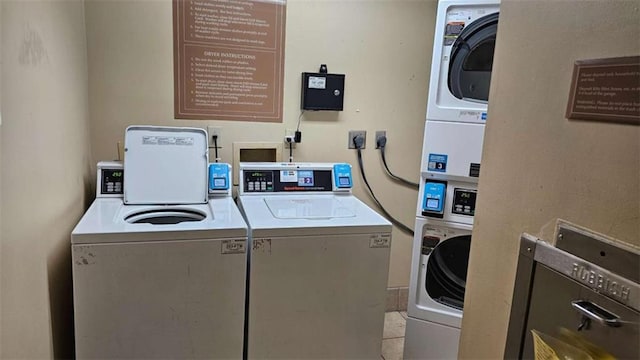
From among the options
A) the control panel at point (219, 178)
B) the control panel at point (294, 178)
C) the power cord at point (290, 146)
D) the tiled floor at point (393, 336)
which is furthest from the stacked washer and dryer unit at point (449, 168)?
the control panel at point (219, 178)

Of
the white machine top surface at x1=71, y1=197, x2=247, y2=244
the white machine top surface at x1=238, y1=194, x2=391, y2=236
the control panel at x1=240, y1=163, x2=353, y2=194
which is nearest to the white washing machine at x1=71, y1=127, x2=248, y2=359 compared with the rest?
the white machine top surface at x1=71, y1=197, x2=247, y2=244

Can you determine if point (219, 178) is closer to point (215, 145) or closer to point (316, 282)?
point (215, 145)

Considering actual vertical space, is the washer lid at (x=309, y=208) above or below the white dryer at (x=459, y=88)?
below

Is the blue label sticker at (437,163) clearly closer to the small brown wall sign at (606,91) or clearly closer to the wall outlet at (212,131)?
the wall outlet at (212,131)

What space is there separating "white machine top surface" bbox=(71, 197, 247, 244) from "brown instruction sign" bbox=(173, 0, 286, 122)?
694 mm

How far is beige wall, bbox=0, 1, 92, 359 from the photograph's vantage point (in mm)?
1253

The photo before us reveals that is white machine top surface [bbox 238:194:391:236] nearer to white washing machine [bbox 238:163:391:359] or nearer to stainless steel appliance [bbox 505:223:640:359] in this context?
white washing machine [bbox 238:163:391:359]

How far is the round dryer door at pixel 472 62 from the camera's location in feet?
6.37

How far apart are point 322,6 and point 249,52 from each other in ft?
1.65

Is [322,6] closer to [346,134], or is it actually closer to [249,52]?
[249,52]

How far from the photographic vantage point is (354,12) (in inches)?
99.5

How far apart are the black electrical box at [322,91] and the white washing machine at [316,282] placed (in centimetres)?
72

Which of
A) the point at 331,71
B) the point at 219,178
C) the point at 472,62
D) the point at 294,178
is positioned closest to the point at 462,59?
the point at 472,62

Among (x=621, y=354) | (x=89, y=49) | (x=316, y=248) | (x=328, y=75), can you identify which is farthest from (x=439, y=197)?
(x=89, y=49)
